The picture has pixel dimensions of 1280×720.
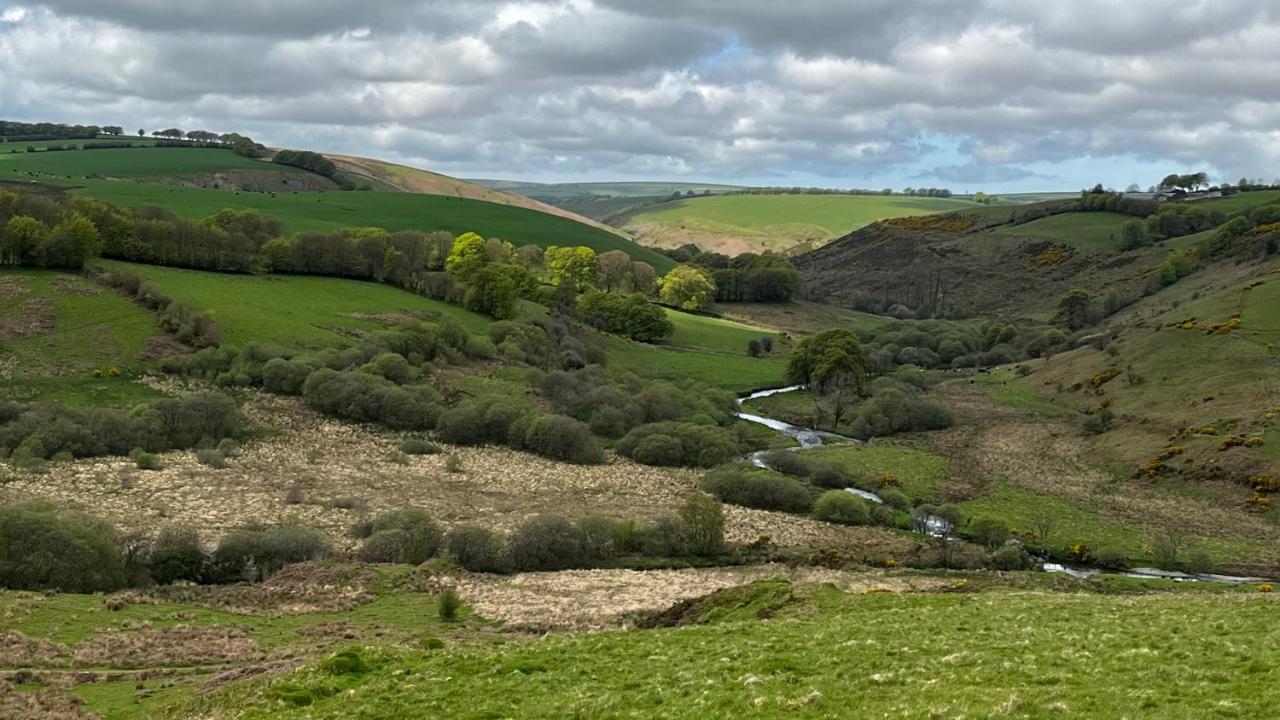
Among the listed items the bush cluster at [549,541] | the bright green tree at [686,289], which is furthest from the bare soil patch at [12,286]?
the bright green tree at [686,289]

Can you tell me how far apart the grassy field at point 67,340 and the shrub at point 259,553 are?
34720 mm

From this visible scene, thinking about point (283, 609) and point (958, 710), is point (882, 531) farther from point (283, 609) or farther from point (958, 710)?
point (958, 710)

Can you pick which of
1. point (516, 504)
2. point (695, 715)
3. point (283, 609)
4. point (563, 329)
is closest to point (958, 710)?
point (695, 715)

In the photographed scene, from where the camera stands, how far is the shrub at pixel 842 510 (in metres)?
62.3

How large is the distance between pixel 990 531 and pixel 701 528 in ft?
58.5

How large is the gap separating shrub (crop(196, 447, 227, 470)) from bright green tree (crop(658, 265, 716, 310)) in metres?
104

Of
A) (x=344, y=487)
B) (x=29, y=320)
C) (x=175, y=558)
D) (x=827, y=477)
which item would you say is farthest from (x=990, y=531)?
(x=29, y=320)

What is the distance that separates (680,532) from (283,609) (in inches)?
867

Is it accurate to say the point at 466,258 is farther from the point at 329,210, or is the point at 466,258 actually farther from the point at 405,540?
the point at 405,540

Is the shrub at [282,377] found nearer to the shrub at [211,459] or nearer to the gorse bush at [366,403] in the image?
the gorse bush at [366,403]

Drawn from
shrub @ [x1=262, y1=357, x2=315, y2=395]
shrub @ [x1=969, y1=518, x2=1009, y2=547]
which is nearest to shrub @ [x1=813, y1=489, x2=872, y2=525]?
shrub @ [x1=969, y1=518, x2=1009, y2=547]

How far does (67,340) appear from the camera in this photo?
81.4 m

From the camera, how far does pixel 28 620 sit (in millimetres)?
32438

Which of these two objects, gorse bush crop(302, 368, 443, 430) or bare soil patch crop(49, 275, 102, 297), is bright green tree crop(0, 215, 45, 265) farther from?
gorse bush crop(302, 368, 443, 430)
